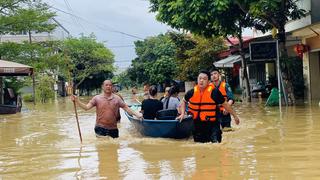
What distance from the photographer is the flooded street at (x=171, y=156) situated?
7.25m

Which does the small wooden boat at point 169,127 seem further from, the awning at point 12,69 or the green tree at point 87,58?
the green tree at point 87,58

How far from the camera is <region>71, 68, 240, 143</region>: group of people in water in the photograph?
813cm

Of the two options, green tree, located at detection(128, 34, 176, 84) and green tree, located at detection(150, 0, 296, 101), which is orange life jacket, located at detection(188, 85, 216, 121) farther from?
green tree, located at detection(128, 34, 176, 84)

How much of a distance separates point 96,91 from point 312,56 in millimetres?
48528

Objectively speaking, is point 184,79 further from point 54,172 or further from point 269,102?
point 54,172

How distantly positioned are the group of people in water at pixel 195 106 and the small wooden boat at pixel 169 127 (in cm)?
22

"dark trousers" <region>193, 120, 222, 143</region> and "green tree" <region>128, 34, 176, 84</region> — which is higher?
"green tree" <region>128, 34, 176, 84</region>

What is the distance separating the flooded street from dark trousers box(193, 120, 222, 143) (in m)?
0.26

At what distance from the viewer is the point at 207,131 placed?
8.43 meters

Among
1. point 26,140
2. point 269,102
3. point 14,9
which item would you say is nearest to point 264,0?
point 269,102

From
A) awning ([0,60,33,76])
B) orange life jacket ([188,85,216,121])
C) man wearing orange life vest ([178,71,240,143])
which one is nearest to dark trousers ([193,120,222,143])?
man wearing orange life vest ([178,71,240,143])

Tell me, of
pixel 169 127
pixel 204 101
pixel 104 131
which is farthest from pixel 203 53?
pixel 204 101

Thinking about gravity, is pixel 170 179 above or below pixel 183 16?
below

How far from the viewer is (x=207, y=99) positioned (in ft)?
26.7
